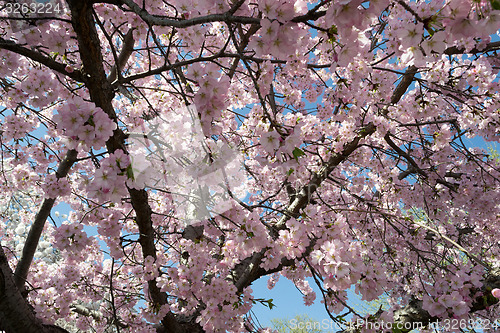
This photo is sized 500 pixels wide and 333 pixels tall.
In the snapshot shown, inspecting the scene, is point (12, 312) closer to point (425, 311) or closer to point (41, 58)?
point (41, 58)

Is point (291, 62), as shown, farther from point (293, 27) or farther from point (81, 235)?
point (81, 235)

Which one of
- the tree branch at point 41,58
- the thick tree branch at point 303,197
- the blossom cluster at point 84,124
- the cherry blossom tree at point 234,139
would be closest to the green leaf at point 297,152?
the cherry blossom tree at point 234,139

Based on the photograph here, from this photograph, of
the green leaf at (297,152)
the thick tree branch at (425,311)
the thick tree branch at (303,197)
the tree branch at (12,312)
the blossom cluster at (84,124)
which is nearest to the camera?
the green leaf at (297,152)

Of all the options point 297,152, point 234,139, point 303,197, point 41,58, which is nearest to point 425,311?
point 303,197

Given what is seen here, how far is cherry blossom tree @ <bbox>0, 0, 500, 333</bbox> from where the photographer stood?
5.21 ft

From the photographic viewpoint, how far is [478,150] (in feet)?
18.0

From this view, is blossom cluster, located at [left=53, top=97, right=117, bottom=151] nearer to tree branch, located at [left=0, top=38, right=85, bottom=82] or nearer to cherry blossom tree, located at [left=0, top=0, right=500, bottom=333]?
cherry blossom tree, located at [left=0, top=0, right=500, bottom=333]

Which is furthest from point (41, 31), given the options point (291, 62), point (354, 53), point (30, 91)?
point (354, 53)

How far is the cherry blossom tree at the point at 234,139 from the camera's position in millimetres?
1587

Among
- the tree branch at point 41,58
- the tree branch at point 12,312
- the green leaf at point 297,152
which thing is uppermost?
the tree branch at point 41,58

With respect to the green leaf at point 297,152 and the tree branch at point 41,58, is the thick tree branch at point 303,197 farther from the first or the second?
the tree branch at point 41,58

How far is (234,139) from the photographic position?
15.9 feet

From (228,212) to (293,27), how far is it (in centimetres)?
170

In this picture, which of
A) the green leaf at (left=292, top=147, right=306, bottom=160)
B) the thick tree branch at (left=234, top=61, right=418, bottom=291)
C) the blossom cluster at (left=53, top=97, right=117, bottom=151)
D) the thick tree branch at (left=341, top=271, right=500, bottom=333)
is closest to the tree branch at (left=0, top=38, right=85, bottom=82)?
the blossom cluster at (left=53, top=97, right=117, bottom=151)
